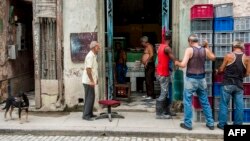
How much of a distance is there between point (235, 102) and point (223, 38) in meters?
1.39

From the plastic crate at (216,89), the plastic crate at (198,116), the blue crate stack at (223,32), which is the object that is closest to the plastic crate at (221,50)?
the blue crate stack at (223,32)

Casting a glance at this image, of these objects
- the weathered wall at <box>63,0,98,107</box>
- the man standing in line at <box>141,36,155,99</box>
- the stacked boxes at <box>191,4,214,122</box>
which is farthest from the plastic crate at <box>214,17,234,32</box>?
the man standing in line at <box>141,36,155,99</box>

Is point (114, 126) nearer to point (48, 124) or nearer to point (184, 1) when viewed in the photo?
point (48, 124)

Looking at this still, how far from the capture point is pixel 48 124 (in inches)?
342

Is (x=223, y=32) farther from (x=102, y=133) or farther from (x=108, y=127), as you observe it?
(x=102, y=133)

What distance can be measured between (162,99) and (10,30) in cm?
522

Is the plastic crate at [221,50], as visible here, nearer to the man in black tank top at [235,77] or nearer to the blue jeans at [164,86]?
the man in black tank top at [235,77]

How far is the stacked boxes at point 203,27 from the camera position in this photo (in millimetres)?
8438

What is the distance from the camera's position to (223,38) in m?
8.41

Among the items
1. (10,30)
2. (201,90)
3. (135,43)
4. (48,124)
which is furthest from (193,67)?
(135,43)

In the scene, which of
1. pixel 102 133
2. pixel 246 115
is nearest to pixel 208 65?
pixel 246 115

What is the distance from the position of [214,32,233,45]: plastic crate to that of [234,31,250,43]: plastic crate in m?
0.11

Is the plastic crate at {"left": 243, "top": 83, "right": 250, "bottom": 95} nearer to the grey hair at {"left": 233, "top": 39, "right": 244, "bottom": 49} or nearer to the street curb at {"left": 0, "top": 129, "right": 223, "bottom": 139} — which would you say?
the grey hair at {"left": 233, "top": 39, "right": 244, "bottom": 49}

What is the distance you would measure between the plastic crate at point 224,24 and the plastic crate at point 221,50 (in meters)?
0.37
